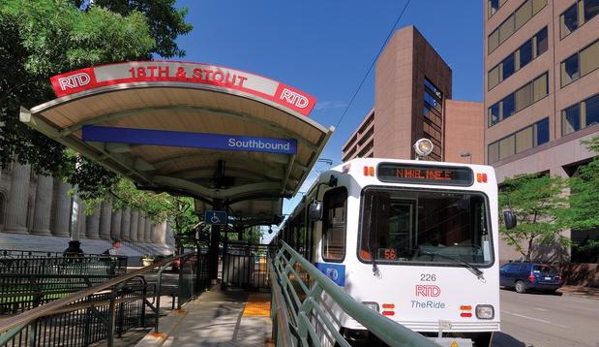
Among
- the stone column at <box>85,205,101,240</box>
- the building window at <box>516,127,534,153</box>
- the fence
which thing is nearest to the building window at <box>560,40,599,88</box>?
the building window at <box>516,127,534,153</box>

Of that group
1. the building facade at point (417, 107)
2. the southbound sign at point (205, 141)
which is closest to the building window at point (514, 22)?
the building facade at point (417, 107)

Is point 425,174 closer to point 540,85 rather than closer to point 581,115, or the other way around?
point 581,115

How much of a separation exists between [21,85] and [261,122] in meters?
5.68

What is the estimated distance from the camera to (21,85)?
11359 millimetres

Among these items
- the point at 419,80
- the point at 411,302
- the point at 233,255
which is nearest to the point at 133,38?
the point at 233,255

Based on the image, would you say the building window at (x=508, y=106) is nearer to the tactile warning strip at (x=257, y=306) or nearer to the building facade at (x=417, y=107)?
the building facade at (x=417, y=107)

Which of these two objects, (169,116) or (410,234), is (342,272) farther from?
(169,116)

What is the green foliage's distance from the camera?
27102 mm

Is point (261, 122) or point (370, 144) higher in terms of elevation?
A: point (370, 144)

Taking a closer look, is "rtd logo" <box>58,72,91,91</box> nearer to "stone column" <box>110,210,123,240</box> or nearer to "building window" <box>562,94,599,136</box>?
"building window" <box>562,94,599,136</box>

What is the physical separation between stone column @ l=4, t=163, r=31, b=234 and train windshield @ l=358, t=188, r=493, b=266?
33.2 meters

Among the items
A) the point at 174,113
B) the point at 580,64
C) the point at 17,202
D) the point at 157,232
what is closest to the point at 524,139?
the point at 580,64

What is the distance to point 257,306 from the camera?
1155cm

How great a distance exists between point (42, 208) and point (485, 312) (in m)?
37.8
